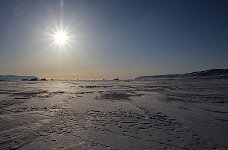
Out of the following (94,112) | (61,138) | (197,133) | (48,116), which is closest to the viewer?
(61,138)

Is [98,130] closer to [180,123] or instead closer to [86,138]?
[86,138]

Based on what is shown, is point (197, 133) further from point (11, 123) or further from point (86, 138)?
point (11, 123)

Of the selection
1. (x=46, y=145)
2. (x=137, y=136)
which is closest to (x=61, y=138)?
(x=46, y=145)

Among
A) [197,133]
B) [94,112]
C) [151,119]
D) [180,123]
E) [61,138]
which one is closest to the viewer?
[61,138]

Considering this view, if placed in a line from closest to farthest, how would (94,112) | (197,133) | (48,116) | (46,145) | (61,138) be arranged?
(46,145) < (61,138) < (197,133) < (48,116) < (94,112)

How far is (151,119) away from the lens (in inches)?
365

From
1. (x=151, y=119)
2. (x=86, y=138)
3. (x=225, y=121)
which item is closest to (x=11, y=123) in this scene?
(x=86, y=138)

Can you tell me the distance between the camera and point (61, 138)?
6.70 metres

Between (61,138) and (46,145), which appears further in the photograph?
(61,138)

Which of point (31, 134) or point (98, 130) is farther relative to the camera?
point (98, 130)

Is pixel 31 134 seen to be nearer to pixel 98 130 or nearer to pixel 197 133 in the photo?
pixel 98 130

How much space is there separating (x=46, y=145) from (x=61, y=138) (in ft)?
2.13

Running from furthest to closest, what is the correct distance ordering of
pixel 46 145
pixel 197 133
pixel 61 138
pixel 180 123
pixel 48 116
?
pixel 48 116 < pixel 180 123 < pixel 197 133 < pixel 61 138 < pixel 46 145

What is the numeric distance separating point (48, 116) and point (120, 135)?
411cm
